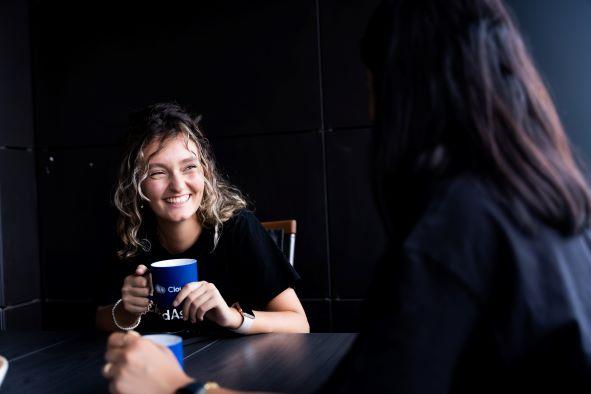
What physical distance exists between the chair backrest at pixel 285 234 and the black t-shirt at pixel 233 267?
202mm

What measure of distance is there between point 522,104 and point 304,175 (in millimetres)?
2109

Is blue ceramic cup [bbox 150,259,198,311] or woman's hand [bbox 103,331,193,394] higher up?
blue ceramic cup [bbox 150,259,198,311]

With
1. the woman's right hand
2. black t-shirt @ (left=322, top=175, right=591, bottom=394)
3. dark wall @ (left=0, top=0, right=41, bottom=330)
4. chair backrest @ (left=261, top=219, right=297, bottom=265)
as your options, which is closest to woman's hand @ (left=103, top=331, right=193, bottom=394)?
black t-shirt @ (left=322, top=175, right=591, bottom=394)

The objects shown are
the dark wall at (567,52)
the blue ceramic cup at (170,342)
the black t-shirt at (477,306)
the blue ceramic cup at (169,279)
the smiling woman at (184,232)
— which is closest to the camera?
the black t-shirt at (477,306)

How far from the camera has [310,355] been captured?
121 centimetres

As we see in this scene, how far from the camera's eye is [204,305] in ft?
4.43

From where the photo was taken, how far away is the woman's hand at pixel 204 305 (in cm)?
129

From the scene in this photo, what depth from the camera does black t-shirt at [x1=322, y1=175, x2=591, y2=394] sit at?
24.4 inches

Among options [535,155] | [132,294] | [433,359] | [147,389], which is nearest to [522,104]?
[535,155]

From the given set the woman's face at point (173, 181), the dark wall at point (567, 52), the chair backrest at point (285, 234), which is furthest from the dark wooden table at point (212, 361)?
the dark wall at point (567, 52)

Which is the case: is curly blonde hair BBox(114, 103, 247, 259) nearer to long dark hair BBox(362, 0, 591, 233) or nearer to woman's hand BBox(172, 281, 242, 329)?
woman's hand BBox(172, 281, 242, 329)

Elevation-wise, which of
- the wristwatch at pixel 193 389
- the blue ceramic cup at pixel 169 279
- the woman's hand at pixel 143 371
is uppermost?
the blue ceramic cup at pixel 169 279

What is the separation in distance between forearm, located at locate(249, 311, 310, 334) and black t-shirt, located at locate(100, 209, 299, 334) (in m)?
0.11

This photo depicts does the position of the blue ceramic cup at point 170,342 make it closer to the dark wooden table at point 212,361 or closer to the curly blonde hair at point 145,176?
the dark wooden table at point 212,361
